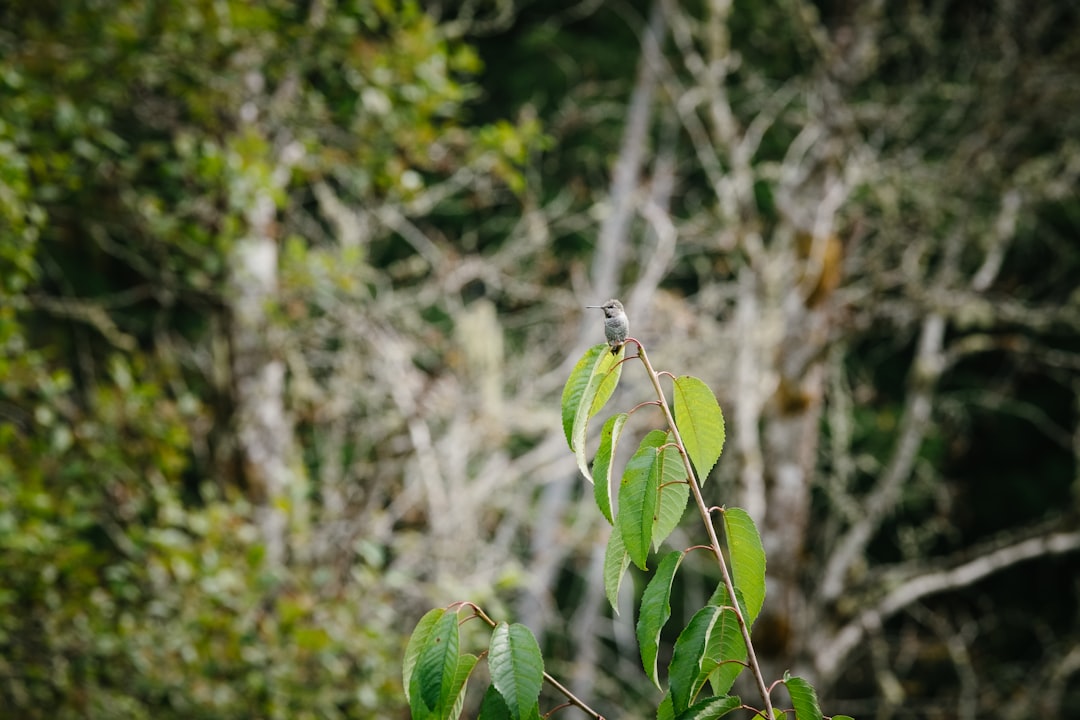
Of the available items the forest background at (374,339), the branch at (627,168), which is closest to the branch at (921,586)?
the forest background at (374,339)

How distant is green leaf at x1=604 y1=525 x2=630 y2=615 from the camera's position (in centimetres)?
86

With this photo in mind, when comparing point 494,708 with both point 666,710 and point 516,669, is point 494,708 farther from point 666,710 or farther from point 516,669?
point 666,710

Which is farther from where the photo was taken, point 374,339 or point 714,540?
point 374,339

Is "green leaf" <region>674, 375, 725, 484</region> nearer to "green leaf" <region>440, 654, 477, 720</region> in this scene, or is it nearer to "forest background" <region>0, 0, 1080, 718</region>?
"green leaf" <region>440, 654, 477, 720</region>

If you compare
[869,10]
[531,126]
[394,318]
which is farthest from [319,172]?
[869,10]

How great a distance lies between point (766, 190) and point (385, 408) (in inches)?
149

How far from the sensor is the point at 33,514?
2445mm

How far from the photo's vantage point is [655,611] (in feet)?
2.75

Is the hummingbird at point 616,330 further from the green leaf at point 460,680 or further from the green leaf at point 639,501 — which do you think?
the green leaf at point 460,680

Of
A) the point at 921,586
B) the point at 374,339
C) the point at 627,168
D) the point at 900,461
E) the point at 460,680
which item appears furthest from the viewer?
the point at 627,168

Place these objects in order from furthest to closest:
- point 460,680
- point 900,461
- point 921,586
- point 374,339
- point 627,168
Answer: point 627,168, point 374,339, point 900,461, point 921,586, point 460,680

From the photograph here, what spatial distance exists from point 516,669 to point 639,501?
203 millimetres

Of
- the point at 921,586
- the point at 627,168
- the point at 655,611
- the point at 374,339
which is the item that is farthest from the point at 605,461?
the point at 627,168

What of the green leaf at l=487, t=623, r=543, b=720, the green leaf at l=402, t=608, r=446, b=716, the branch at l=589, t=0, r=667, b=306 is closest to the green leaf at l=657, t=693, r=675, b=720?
the green leaf at l=487, t=623, r=543, b=720
